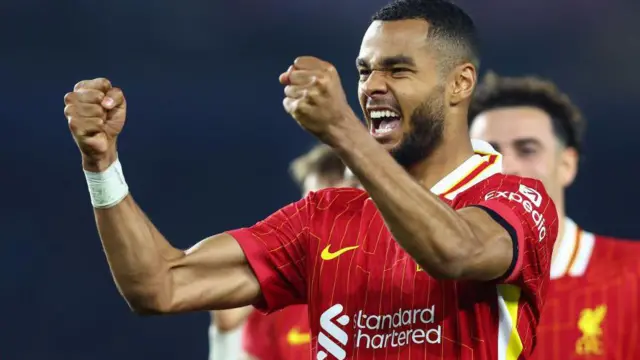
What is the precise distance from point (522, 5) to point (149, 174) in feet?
5.95

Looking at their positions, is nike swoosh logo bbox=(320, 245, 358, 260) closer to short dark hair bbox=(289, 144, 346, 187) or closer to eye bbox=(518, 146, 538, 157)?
eye bbox=(518, 146, 538, 157)

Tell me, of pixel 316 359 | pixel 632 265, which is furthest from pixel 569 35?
pixel 316 359

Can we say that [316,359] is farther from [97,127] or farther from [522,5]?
[522,5]

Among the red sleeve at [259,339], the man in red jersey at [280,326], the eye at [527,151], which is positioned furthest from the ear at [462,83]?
the red sleeve at [259,339]

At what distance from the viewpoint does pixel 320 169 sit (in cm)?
450

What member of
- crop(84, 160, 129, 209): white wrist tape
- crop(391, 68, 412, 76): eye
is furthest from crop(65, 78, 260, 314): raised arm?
crop(391, 68, 412, 76): eye

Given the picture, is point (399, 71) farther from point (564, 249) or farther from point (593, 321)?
point (564, 249)

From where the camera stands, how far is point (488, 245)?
2.07 metres

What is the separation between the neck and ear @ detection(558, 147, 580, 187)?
1.58m

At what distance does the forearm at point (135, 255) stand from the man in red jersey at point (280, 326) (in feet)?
5.76

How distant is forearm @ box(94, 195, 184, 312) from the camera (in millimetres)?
2260

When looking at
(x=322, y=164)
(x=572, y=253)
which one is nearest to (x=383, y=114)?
(x=572, y=253)

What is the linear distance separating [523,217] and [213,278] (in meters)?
0.64

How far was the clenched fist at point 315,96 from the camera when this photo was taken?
192 cm
